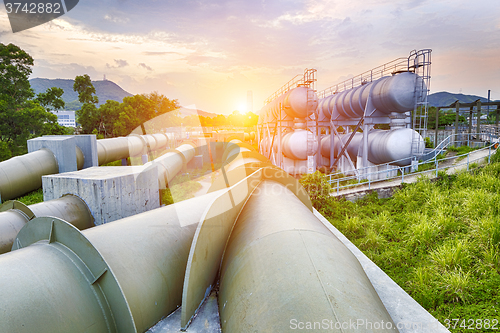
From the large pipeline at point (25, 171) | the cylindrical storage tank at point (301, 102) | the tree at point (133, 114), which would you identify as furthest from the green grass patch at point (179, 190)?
the tree at point (133, 114)

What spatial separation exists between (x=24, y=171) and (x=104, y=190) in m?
7.16

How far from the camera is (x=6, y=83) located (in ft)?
77.4

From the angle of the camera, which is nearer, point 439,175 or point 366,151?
point 439,175

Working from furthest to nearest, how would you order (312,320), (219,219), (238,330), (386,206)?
(386,206)
(219,219)
(238,330)
(312,320)

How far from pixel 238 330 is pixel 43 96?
37.3 metres

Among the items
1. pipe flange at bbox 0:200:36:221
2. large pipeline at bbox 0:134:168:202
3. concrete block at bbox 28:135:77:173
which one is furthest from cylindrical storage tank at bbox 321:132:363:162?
large pipeline at bbox 0:134:168:202

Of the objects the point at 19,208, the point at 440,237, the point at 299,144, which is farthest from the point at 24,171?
the point at 440,237

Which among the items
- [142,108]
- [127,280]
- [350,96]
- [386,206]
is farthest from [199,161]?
[142,108]

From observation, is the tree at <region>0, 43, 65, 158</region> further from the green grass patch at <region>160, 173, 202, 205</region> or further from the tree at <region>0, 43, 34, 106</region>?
the green grass patch at <region>160, 173, 202, 205</region>

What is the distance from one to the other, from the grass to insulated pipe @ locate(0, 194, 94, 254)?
23.9 ft

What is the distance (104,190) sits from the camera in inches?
268

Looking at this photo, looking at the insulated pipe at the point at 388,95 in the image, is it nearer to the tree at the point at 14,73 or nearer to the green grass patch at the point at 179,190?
the green grass patch at the point at 179,190

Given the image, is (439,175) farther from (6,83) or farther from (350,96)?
(6,83)

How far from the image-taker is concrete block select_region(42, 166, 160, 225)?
22.2 ft
